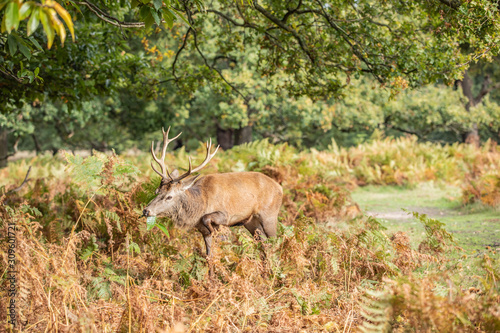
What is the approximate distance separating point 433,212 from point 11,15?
33.0 ft

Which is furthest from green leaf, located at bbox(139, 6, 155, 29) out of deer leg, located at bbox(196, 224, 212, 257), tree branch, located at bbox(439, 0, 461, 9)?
tree branch, located at bbox(439, 0, 461, 9)

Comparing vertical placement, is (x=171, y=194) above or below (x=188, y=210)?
above

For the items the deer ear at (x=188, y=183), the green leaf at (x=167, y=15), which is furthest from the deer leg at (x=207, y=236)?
the green leaf at (x=167, y=15)

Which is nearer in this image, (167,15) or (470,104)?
(167,15)

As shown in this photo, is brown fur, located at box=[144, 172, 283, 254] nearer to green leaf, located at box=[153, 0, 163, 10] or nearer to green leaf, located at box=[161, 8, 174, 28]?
Result: green leaf, located at box=[161, 8, 174, 28]

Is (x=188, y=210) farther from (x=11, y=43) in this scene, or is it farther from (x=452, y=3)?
(x=452, y=3)

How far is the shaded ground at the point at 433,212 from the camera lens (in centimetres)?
712

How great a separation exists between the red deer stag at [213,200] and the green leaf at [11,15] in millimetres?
2363

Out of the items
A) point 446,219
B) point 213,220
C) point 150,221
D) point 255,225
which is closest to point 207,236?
point 213,220

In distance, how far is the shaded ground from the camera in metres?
7.12

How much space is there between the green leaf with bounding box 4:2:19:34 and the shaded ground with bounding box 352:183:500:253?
5756mm

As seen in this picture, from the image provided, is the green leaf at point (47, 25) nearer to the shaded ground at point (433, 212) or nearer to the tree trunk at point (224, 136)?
the shaded ground at point (433, 212)

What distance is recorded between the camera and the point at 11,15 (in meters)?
2.03

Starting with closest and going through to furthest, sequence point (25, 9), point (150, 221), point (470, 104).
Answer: point (25, 9)
point (150, 221)
point (470, 104)
